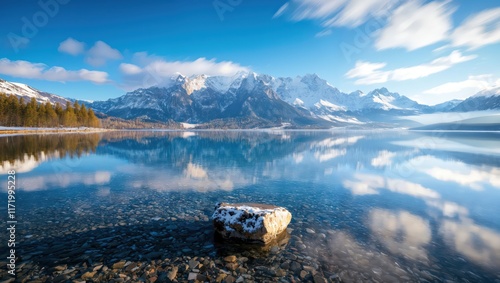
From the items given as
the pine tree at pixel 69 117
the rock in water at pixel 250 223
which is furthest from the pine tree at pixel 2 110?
the rock in water at pixel 250 223

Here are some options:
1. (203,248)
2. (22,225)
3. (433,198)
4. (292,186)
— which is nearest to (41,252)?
(22,225)

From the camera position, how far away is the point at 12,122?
463 feet

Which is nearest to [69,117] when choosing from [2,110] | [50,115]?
[50,115]

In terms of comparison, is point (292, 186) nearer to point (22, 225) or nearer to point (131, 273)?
point (131, 273)

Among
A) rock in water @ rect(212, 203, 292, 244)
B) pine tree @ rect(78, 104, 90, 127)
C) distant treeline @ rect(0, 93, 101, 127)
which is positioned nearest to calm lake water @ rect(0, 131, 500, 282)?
rock in water @ rect(212, 203, 292, 244)

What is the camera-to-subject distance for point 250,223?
14336 mm

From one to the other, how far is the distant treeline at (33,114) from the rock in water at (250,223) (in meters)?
178

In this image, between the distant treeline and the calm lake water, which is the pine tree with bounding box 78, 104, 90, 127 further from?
the calm lake water

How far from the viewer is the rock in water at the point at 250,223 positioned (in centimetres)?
1410

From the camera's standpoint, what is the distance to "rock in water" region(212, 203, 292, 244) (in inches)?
555

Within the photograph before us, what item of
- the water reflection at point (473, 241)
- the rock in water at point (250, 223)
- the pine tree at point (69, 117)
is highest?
the pine tree at point (69, 117)

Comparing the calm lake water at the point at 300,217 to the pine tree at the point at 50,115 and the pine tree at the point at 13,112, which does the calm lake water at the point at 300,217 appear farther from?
the pine tree at the point at 50,115

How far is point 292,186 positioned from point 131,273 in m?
20.7

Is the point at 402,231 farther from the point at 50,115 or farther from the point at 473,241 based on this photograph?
the point at 50,115
